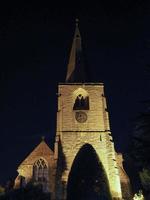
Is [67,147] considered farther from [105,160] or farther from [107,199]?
[107,199]

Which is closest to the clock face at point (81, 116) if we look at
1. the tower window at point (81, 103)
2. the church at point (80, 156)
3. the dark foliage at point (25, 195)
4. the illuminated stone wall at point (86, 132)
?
the church at point (80, 156)

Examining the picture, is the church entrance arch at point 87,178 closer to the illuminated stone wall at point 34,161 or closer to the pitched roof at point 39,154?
the illuminated stone wall at point 34,161

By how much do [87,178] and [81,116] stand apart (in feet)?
25.3

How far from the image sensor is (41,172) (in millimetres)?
32406

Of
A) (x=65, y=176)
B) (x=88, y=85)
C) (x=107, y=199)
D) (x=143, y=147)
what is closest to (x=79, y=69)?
(x=88, y=85)

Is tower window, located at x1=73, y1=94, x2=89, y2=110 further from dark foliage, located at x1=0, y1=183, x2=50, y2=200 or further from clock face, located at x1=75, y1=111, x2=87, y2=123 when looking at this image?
dark foliage, located at x1=0, y1=183, x2=50, y2=200

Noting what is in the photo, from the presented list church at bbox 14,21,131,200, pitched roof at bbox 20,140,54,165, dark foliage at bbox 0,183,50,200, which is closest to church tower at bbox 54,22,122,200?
church at bbox 14,21,131,200

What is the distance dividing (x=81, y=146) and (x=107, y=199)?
640 centimetres

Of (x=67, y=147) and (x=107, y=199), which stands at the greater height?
(x=67, y=147)

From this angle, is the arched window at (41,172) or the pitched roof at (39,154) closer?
the arched window at (41,172)

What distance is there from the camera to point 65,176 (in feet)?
99.4

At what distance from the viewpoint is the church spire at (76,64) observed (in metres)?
38.6

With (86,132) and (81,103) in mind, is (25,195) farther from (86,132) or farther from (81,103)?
(81,103)

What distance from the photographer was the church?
2966 cm
